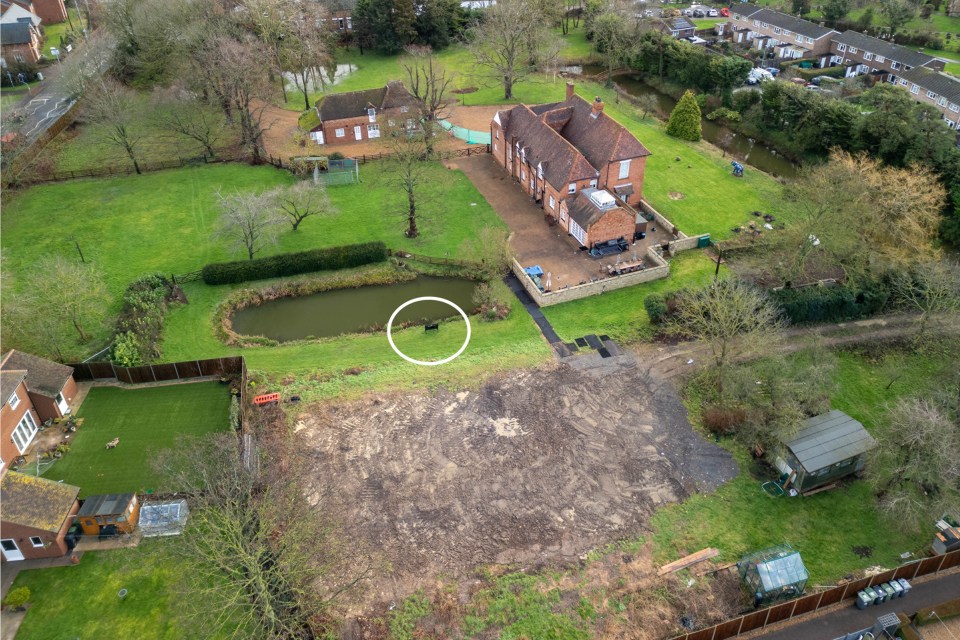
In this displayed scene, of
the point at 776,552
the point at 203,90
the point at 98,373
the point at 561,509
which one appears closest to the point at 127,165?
the point at 203,90

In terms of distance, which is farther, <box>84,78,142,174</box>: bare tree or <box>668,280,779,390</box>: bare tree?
<box>84,78,142,174</box>: bare tree

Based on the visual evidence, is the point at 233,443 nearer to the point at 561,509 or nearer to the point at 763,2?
the point at 561,509

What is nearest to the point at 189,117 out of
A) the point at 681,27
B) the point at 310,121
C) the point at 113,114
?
the point at 113,114

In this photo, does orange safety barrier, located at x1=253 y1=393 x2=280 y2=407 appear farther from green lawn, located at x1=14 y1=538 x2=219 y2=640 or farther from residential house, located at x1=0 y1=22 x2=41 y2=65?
residential house, located at x1=0 y1=22 x2=41 y2=65

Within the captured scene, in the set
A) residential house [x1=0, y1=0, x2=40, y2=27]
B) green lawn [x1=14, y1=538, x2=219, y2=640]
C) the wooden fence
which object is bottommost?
the wooden fence

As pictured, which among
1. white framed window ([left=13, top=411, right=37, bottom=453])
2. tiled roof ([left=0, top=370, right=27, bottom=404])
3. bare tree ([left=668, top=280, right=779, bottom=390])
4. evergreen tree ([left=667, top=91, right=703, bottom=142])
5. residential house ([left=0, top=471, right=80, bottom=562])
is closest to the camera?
residential house ([left=0, top=471, right=80, bottom=562])

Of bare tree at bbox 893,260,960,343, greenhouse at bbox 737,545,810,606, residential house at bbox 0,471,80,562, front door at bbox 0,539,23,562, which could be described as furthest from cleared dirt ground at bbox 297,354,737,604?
bare tree at bbox 893,260,960,343

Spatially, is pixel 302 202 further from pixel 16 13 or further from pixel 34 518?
pixel 16 13
